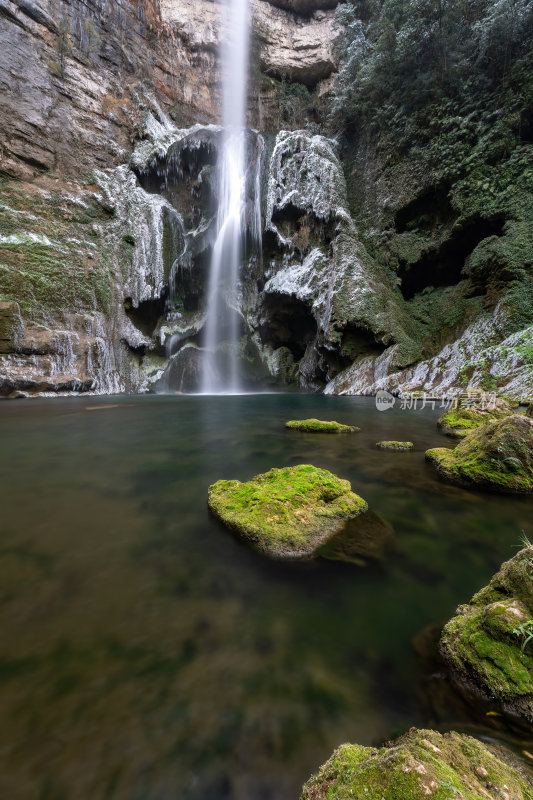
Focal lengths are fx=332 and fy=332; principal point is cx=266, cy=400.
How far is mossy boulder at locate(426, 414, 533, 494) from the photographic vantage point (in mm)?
3992

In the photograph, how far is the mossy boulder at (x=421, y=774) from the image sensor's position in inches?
34.4

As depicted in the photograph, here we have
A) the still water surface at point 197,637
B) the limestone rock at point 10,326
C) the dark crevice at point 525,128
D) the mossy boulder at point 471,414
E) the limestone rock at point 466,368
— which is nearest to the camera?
the still water surface at point 197,637

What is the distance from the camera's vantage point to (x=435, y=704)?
147 centimetres

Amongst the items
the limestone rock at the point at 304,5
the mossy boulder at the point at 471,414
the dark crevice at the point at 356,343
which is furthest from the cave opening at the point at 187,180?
the mossy boulder at the point at 471,414

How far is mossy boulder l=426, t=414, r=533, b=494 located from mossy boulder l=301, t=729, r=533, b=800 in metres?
3.46

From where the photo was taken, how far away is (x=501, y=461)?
409 centimetres

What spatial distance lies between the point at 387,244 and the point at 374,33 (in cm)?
1468

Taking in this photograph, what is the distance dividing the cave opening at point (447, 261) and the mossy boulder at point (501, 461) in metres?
16.2

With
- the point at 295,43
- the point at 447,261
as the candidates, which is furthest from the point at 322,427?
the point at 295,43

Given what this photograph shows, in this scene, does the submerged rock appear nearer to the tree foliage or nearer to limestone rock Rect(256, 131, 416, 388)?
limestone rock Rect(256, 131, 416, 388)

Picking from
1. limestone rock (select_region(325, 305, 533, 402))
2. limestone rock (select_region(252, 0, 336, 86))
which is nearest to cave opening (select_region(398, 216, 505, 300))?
limestone rock (select_region(325, 305, 533, 402))

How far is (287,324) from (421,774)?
24363 millimetres

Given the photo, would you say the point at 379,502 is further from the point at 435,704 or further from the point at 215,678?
the point at 215,678

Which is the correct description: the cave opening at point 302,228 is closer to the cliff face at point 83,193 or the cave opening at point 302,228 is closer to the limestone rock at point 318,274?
the limestone rock at point 318,274
